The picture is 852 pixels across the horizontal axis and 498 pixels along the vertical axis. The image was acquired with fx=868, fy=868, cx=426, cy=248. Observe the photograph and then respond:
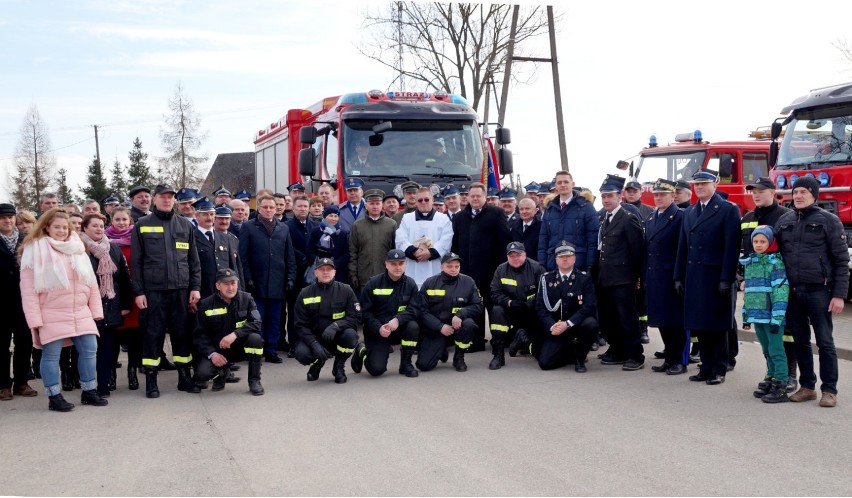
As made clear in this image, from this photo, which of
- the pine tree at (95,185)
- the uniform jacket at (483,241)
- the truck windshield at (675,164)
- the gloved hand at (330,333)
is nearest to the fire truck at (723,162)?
the truck windshield at (675,164)

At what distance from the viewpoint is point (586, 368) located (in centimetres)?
937

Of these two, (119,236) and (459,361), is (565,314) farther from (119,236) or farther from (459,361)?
(119,236)

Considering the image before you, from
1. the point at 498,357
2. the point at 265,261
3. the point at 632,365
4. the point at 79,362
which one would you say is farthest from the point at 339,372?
the point at 632,365

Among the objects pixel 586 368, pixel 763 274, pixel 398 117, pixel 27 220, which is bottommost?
pixel 586 368

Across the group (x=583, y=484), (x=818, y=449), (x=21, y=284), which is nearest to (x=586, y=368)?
(x=818, y=449)

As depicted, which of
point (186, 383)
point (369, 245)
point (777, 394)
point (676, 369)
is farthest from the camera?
point (369, 245)

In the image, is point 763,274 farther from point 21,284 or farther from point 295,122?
point 295,122

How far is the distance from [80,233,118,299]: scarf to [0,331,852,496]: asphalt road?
3.43 feet

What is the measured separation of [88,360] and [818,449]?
6.04 meters

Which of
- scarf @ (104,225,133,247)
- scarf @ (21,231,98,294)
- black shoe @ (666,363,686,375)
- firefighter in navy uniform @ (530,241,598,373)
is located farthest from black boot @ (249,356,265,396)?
black shoe @ (666,363,686,375)

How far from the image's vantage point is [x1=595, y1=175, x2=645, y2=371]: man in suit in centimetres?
938

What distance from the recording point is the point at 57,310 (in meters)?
7.62

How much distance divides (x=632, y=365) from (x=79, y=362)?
5.54m

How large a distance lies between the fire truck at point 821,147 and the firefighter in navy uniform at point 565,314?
210 inches
